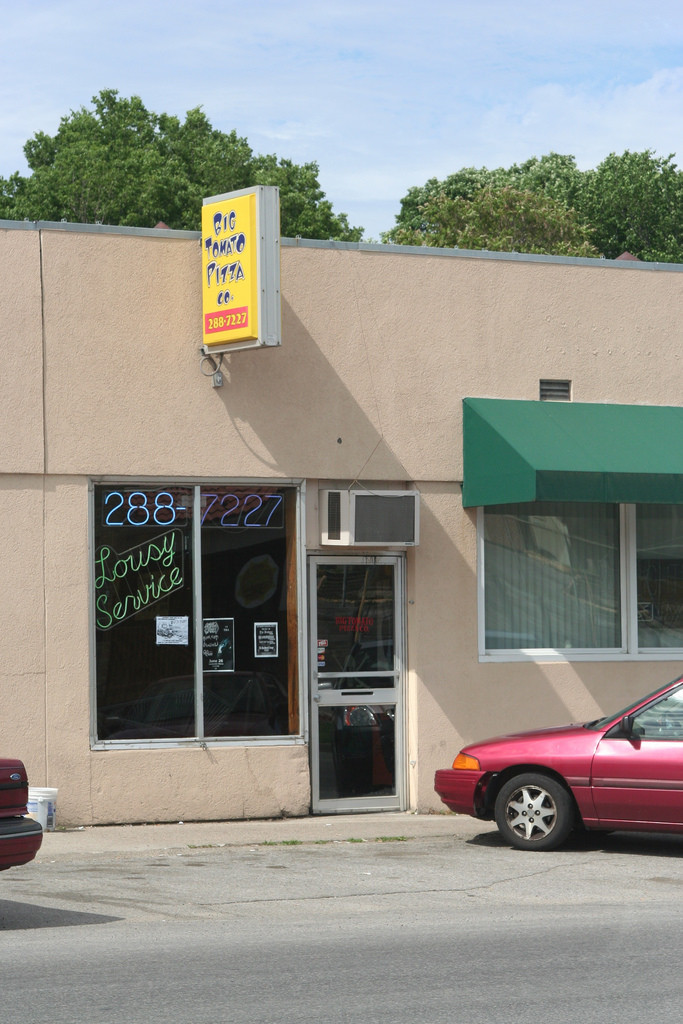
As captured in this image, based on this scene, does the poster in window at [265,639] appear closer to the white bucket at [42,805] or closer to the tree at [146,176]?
the white bucket at [42,805]

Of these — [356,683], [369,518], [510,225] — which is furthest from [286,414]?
[510,225]

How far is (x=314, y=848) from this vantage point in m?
10.7

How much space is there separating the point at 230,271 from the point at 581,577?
188 inches

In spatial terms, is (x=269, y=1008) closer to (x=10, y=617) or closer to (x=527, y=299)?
(x=10, y=617)

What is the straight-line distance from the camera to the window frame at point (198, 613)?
11672 millimetres

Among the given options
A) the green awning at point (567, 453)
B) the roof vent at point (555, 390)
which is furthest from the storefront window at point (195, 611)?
the roof vent at point (555, 390)

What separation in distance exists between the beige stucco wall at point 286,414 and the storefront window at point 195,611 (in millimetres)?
213

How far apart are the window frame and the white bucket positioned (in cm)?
65

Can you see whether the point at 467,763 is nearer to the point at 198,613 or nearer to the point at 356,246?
the point at 198,613

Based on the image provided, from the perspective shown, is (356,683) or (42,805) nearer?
(42,805)

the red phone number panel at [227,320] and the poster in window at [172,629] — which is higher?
the red phone number panel at [227,320]

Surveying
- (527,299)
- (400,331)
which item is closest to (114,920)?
(400,331)

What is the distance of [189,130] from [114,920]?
38.9m

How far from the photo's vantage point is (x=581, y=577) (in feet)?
44.3
